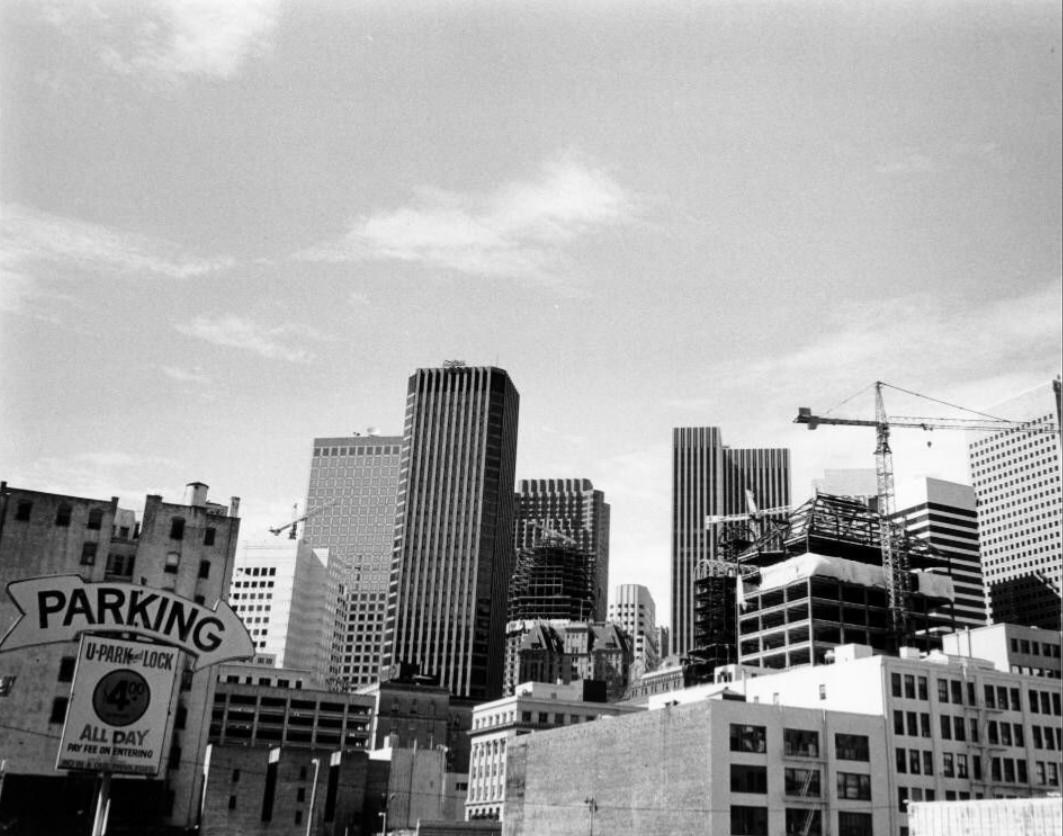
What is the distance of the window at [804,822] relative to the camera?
10412cm

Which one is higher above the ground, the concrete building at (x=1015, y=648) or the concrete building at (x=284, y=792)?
the concrete building at (x=1015, y=648)

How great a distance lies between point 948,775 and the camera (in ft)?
382

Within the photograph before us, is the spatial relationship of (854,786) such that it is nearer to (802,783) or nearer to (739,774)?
A: (802,783)

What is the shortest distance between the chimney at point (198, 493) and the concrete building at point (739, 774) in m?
61.0

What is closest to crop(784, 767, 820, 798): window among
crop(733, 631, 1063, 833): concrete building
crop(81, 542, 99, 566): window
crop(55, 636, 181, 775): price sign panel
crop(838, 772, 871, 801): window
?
crop(838, 772, 871, 801): window

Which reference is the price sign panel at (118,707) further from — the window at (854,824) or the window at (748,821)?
the window at (854,824)

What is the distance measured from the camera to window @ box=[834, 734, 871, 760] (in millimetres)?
110125

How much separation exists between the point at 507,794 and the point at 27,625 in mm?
112357

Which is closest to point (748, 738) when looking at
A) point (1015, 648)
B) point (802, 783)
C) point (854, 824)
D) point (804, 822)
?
point (802, 783)

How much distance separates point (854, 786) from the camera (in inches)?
4296

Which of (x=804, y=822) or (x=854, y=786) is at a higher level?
(x=854, y=786)

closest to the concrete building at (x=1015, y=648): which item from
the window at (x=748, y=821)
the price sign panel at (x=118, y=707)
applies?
the window at (x=748, y=821)

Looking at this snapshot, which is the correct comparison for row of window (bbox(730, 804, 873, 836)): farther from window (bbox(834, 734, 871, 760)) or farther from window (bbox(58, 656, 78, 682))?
window (bbox(58, 656, 78, 682))

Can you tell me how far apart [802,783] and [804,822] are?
3546mm
